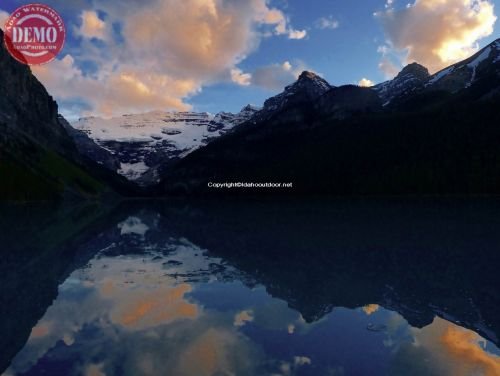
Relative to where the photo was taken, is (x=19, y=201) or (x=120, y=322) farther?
(x=19, y=201)

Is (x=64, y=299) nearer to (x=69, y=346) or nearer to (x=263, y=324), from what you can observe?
(x=69, y=346)

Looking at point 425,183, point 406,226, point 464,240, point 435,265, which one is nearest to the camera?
point 435,265

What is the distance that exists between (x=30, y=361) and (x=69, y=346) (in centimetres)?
140

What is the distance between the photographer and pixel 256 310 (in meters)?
18.3

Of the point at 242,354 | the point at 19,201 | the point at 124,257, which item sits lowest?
the point at 19,201

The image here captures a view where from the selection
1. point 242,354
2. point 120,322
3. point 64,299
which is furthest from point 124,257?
point 242,354

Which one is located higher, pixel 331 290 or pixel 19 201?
pixel 331 290

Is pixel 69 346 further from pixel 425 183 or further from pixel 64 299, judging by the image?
pixel 425 183

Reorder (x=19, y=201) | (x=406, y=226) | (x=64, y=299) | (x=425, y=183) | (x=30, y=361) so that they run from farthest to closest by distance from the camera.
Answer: (x=425, y=183) < (x=19, y=201) < (x=406, y=226) < (x=64, y=299) < (x=30, y=361)

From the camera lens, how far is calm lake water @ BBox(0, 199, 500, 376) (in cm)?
1272

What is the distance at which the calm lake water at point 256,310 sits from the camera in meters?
12.7

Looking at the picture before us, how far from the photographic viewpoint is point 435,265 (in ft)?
86.0

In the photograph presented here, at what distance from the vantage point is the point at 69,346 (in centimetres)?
1405

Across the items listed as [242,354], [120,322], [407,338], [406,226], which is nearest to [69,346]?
[120,322]
